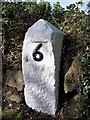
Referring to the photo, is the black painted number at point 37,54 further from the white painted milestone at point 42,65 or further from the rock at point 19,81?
the rock at point 19,81

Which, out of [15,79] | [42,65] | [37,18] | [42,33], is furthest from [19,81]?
[37,18]

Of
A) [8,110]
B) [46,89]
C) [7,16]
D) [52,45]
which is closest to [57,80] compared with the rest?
[46,89]

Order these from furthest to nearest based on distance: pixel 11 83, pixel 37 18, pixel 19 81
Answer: pixel 37 18
pixel 11 83
pixel 19 81

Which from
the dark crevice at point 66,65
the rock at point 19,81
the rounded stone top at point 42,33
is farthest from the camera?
the rock at point 19,81

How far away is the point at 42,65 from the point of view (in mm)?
4988

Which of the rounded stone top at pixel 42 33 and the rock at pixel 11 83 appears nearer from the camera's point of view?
the rounded stone top at pixel 42 33

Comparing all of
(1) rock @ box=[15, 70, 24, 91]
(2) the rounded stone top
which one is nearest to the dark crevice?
(2) the rounded stone top

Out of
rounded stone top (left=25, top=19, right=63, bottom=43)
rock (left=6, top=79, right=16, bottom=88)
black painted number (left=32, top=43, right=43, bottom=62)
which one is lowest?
rock (left=6, top=79, right=16, bottom=88)

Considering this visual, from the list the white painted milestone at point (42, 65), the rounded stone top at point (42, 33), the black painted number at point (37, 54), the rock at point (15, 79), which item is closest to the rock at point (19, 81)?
the rock at point (15, 79)

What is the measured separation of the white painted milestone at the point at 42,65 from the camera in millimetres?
4910

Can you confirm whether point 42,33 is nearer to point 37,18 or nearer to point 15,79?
point 15,79

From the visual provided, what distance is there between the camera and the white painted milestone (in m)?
4.91

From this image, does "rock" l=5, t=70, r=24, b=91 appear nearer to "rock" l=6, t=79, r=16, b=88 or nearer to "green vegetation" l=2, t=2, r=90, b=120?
"rock" l=6, t=79, r=16, b=88

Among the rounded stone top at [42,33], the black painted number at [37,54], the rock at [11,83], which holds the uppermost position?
the rounded stone top at [42,33]
